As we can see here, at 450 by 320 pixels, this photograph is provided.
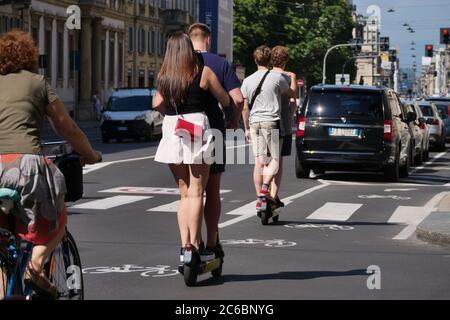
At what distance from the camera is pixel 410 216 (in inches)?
618

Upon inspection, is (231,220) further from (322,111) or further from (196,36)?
(322,111)

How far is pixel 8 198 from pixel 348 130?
16187 millimetres

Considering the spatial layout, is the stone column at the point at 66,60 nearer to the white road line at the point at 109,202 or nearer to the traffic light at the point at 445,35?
the traffic light at the point at 445,35

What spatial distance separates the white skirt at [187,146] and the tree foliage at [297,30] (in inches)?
3068

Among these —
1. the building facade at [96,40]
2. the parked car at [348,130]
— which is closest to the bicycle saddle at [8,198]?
the parked car at [348,130]

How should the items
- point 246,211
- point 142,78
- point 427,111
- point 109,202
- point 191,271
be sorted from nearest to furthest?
point 191,271, point 246,211, point 109,202, point 427,111, point 142,78

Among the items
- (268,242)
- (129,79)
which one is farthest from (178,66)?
(129,79)

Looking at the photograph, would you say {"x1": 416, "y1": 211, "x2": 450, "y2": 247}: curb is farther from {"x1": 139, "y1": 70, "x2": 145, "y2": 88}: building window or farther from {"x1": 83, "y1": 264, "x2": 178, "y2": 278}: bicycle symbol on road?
{"x1": 139, "y1": 70, "x2": 145, "y2": 88}: building window

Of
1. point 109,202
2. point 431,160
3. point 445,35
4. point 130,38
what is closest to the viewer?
point 109,202

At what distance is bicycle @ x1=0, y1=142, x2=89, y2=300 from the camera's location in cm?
629

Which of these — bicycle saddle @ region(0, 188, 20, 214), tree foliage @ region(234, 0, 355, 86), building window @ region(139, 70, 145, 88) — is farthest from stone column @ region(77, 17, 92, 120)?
bicycle saddle @ region(0, 188, 20, 214)

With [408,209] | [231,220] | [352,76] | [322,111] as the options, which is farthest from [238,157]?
[352,76]

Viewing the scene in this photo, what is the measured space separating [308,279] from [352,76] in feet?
366

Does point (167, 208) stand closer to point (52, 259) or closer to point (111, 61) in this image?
point (52, 259)
